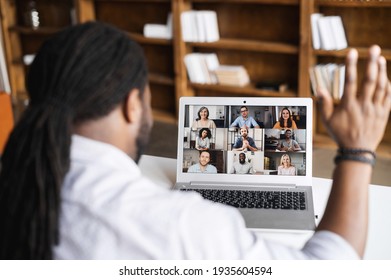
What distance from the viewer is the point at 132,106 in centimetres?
96

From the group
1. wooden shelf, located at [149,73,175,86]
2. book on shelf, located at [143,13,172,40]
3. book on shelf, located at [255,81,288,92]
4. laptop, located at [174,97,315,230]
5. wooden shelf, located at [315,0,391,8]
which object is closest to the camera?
laptop, located at [174,97,315,230]

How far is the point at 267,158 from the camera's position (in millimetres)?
1606

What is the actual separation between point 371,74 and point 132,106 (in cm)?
43

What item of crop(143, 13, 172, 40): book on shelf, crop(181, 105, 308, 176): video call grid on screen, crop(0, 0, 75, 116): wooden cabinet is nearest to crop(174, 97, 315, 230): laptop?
crop(181, 105, 308, 176): video call grid on screen

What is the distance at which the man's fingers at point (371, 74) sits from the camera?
0.90 m

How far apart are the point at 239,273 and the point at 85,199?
0.32 meters

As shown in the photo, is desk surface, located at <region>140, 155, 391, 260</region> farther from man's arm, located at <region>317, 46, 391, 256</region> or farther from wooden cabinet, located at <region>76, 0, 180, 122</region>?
wooden cabinet, located at <region>76, 0, 180, 122</region>

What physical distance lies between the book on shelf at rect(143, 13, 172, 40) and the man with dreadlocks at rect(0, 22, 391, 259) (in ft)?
11.0

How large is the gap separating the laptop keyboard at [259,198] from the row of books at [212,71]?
8.28ft

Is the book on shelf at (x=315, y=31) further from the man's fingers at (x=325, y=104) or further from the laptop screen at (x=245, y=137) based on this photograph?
the man's fingers at (x=325, y=104)

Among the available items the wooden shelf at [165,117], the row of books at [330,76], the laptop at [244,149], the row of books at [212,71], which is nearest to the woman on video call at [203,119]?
the laptop at [244,149]

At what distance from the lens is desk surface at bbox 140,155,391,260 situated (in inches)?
50.0

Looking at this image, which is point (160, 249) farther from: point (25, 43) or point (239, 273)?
point (25, 43)

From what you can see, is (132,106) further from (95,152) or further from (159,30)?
(159,30)
